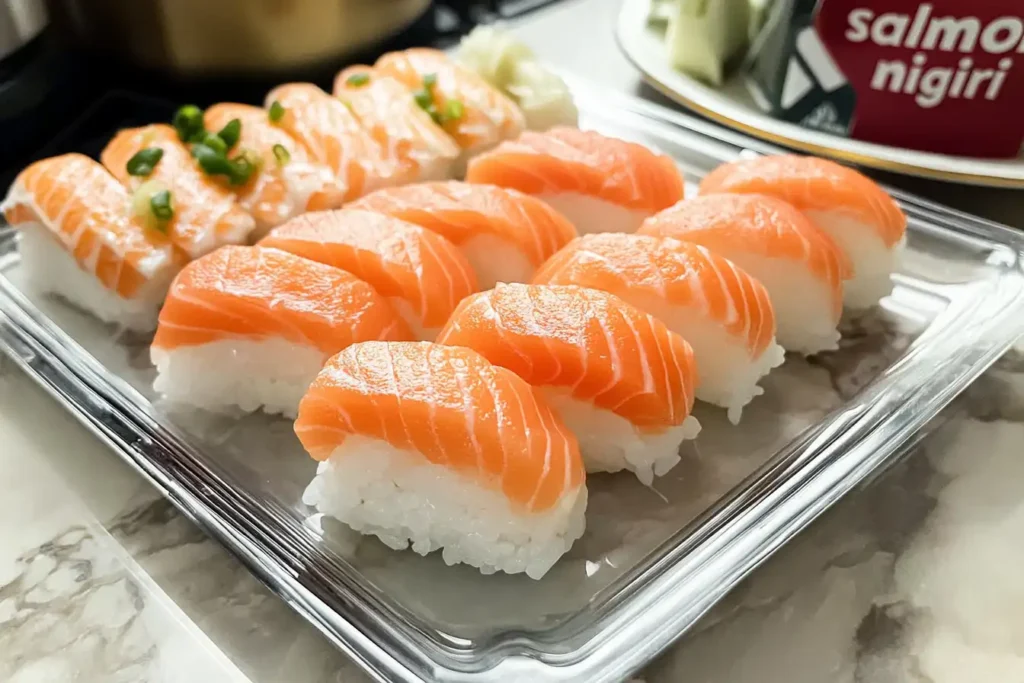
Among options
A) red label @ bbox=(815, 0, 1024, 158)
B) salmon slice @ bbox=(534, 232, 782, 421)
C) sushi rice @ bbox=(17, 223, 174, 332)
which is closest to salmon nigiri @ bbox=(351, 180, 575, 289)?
salmon slice @ bbox=(534, 232, 782, 421)

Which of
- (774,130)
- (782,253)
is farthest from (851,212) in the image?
(774,130)

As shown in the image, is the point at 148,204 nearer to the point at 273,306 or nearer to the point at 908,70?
the point at 273,306

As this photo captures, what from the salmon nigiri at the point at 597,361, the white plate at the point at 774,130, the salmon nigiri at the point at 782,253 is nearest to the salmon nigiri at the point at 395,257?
the salmon nigiri at the point at 597,361

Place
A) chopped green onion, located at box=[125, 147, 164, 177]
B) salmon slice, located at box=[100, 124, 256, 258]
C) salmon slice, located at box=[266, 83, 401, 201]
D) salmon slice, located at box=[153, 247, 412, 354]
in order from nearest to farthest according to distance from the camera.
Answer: salmon slice, located at box=[153, 247, 412, 354] < salmon slice, located at box=[100, 124, 256, 258] < chopped green onion, located at box=[125, 147, 164, 177] < salmon slice, located at box=[266, 83, 401, 201]

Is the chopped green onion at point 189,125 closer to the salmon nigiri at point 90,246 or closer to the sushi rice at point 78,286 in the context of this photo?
the salmon nigiri at point 90,246

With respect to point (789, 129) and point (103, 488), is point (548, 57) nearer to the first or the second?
point (789, 129)

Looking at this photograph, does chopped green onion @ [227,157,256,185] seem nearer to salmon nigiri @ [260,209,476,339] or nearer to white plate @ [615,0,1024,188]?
salmon nigiri @ [260,209,476,339]

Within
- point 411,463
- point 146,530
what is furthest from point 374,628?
point 146,530
